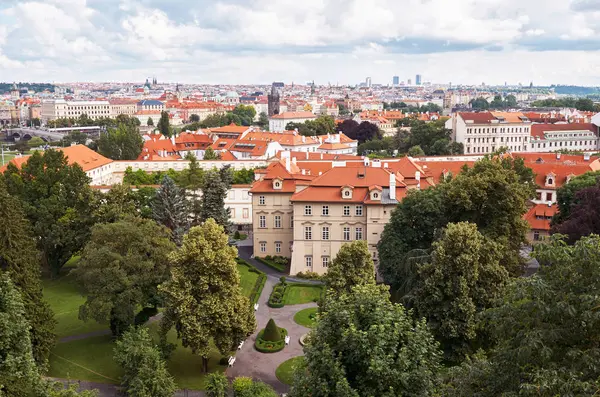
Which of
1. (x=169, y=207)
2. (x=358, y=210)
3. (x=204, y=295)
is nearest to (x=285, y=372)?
(x=204, y=295)

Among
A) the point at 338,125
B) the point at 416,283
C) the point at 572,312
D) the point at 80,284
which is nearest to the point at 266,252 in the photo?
the point at 80,284

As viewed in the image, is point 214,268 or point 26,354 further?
point 214,268

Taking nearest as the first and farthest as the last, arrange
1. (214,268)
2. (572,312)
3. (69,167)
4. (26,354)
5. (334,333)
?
(572,312)
(334,333)
(26,354)
(214,268)
(69,167)

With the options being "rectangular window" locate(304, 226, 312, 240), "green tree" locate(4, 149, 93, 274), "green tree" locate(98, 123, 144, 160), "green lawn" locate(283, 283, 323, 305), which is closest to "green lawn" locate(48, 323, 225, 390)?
"green lawn" locate(283, 283, 323, 305)

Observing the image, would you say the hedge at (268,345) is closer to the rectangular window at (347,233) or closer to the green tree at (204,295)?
the green tree at (204,295)

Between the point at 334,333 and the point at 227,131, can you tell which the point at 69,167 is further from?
the point at 227,131

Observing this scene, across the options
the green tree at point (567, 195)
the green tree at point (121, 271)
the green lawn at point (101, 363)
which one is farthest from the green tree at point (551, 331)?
the green tree at point (567, 195)
